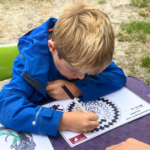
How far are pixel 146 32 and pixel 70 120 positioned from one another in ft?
6.44

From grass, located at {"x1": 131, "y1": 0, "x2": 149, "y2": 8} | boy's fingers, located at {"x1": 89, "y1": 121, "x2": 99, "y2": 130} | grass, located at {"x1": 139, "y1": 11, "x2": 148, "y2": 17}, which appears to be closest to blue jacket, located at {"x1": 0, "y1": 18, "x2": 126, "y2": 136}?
boy's fingers, located at {"x1": 89, "y1": 121, "x2": 99, "y2": 130}

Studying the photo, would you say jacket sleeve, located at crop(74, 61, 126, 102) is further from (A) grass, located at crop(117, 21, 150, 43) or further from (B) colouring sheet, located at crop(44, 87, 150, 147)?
(A) grass, located at crop(117, 21, 150, 43)

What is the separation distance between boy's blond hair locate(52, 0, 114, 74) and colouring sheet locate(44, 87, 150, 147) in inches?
6.9

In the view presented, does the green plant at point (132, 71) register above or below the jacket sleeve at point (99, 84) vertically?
below

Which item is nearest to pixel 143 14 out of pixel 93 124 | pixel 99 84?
pixel 99 84

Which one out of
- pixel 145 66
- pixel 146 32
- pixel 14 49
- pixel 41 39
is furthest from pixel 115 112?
pixel 146 32

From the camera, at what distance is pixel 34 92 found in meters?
0.86

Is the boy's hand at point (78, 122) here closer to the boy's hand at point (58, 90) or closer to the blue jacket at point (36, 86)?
the blue jacket at point (36, 86)

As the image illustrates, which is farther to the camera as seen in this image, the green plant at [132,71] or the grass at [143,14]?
the grass at [143,14]

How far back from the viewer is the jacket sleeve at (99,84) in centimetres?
Result: 89

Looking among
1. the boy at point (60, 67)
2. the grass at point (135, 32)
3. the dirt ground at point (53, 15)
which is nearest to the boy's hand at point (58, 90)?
the boy at point (60, 67)

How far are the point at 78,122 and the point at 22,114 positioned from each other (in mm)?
195

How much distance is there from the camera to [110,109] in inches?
33.5

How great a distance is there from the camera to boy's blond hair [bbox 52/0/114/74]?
27.3 inches
